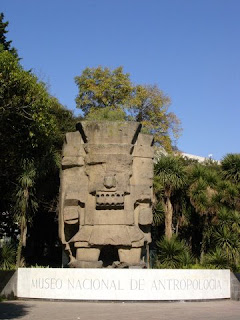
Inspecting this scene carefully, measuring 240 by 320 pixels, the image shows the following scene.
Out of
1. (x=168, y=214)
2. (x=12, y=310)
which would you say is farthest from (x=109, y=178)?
(x=168, y=214)

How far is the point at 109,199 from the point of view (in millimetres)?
13242

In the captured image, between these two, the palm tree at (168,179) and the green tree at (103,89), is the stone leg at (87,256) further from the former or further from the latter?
the green tree at (103,89)

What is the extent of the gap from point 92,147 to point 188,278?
4.58 metres

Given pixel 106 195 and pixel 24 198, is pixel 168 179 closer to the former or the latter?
pixel 24 198

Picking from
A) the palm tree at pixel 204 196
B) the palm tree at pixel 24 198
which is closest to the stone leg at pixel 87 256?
the palm tree at pixel 24 198

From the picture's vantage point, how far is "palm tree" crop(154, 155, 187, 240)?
22750 millimetres

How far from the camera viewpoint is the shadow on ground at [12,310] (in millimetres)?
9348

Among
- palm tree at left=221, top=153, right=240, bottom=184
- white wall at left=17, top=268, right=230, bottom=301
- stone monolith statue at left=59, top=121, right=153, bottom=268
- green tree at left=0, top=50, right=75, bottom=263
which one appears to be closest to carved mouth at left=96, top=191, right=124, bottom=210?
stone monolith statue at left=59, top=121, right=153, bottom=268

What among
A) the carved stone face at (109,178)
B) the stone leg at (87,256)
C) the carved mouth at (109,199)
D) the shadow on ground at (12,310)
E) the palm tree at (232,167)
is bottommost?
the shadow on ground at (12,310)

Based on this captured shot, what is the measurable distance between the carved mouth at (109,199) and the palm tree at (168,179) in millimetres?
9333

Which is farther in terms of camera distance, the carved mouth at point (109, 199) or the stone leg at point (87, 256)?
the carved mouth at point (109, 199)

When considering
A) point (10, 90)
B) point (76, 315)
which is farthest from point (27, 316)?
point (10, 90)

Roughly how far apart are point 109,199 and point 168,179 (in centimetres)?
987

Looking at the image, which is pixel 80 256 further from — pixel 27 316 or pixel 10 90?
pixel 10 90
